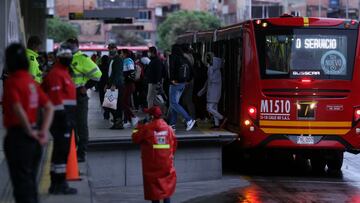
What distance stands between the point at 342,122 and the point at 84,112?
5.66 metres

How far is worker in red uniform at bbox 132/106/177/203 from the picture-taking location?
33.1ft

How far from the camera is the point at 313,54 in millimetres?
14336

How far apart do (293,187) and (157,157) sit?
3982 mm

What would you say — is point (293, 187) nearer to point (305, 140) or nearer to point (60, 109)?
point (305, 140)

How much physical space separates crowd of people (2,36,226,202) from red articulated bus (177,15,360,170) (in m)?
1.67

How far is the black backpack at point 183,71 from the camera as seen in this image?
15.5 m

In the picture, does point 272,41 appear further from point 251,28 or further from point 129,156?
point 129,156

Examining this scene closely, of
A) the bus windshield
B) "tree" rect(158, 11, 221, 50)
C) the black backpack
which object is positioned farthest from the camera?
"tree" rect(158, 11, 221, 50)

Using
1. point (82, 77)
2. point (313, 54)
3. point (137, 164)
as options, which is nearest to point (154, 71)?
point (137, 164)

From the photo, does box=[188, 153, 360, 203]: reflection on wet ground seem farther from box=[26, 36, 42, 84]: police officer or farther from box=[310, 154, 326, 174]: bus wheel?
box=[26, 36, 42, 84]: police officer

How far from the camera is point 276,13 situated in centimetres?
7656

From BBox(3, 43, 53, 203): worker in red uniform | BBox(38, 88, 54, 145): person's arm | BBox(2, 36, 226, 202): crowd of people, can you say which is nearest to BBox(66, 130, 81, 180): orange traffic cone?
BBox(2, 36, 226, 202): crowd of people

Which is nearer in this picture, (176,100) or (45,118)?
(45,118)

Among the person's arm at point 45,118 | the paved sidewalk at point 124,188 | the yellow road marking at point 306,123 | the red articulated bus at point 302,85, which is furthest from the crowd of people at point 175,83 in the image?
the person's arm at point 45,118
